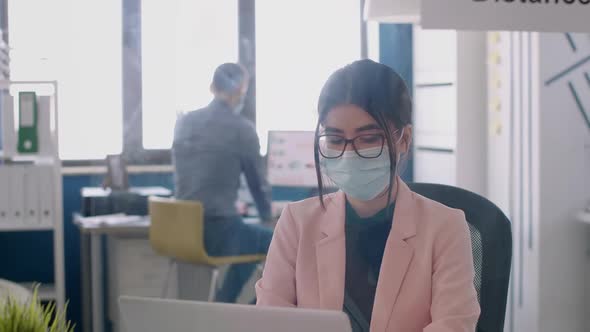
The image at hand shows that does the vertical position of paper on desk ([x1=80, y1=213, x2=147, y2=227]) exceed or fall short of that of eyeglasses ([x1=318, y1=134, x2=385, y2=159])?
it falls short

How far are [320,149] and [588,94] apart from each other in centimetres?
195

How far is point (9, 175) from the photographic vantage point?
3465mm

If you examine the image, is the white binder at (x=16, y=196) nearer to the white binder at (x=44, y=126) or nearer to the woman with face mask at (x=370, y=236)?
the white binder at (x=44, y=126)

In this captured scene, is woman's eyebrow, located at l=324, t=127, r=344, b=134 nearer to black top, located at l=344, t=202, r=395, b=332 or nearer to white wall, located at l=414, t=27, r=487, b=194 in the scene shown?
black top, located at l=344, t=202, r=395, b=332

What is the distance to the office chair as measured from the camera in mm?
1464

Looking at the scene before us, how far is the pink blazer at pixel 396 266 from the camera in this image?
53.5 inches

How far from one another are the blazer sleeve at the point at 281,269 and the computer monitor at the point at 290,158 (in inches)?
88.2

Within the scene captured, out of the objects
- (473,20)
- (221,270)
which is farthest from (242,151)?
(473,20)

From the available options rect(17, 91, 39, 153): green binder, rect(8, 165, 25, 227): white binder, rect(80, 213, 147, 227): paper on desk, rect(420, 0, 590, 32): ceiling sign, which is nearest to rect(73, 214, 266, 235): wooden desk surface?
rect(80, 213, 147, 227): paper on desk

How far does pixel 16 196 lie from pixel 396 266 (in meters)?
2.44

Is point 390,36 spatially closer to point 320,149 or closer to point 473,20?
point 473,20

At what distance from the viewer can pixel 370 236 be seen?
1438mm

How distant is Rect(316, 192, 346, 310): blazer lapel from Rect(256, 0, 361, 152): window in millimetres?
2348

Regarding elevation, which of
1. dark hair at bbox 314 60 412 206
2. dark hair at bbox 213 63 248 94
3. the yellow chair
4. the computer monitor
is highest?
dark hair at bbox 213 63 248 94
